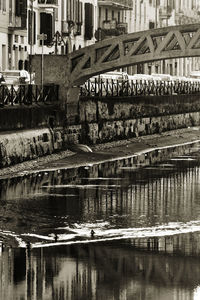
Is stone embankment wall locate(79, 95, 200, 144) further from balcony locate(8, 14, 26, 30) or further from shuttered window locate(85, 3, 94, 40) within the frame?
shuttered window locate(85, 3, 94, 40)

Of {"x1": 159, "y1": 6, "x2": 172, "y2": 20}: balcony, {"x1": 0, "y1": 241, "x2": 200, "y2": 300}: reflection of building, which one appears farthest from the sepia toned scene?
{"x1": 159, "y1": 6, "x2": 172, "y2": 20}: balcony

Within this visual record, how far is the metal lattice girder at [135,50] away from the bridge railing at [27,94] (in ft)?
4.93

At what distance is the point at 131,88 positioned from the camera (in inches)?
2896

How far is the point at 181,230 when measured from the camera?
3481 centimetres

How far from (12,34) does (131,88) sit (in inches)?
329

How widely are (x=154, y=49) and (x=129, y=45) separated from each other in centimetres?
158

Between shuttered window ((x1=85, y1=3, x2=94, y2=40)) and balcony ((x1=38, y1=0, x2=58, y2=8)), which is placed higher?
balcony ((x1=38, y1=0, x2=58, y2=8))

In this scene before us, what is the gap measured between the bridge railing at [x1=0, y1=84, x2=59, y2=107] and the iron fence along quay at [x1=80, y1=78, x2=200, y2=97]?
4.35 meters

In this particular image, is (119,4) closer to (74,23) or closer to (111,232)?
(74,23)

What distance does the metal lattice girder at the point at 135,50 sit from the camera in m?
59.9

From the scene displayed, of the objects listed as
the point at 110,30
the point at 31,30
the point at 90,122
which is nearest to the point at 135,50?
the point at 90,122

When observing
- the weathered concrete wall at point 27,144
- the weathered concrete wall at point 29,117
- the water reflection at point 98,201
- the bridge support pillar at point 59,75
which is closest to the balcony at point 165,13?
the bridge support pillar at point 59,75

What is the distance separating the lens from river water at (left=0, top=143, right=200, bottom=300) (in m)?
27.7

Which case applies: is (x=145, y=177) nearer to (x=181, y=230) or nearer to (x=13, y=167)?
(x=13, y=167)
